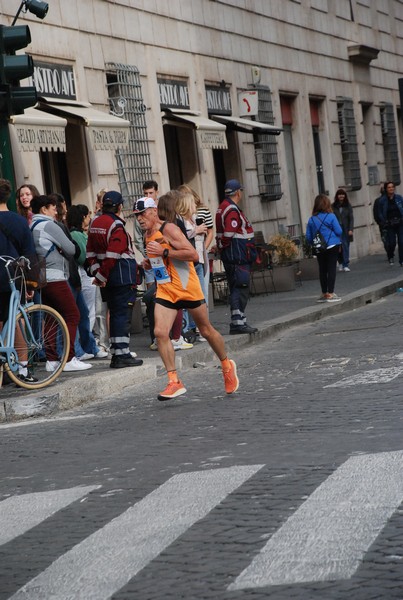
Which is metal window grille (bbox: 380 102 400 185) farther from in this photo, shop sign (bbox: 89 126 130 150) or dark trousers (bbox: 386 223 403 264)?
shop sign (bbox: 89 126 130 150)

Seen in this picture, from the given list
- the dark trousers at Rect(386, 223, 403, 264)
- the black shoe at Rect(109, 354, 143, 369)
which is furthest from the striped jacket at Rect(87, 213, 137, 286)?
the dark trousers at Rect(386, 223, 403, 264)

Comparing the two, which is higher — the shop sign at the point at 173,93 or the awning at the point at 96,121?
the shop sign at the point at 173,93

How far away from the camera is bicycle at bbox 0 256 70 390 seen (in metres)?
11.1

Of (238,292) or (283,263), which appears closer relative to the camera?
(238,292)

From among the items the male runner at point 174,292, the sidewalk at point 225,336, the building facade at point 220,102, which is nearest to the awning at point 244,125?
the building facade at point 220,102

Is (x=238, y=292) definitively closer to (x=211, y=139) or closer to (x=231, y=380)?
(x=231, y=380)

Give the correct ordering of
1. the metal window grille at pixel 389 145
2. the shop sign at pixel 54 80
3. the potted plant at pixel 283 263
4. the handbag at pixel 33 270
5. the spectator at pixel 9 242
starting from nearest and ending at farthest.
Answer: the spectator at pixel 9 242, the handbag at pixel 33 270, the shop sign at pixel 54 80, the potted plant at pixel 283 263, the metal window grille at pixel 389 145

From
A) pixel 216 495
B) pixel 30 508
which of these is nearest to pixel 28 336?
pixel 30 508

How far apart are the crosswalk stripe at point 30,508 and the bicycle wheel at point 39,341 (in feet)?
12.9

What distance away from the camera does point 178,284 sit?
10812 mm

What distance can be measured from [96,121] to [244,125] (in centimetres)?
639

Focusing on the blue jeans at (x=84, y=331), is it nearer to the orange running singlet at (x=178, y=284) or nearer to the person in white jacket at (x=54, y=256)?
the person in white jacket at (x=54, y=256)

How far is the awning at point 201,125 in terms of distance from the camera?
2216 centimetres

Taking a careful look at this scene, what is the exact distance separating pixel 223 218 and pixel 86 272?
2601 mm
